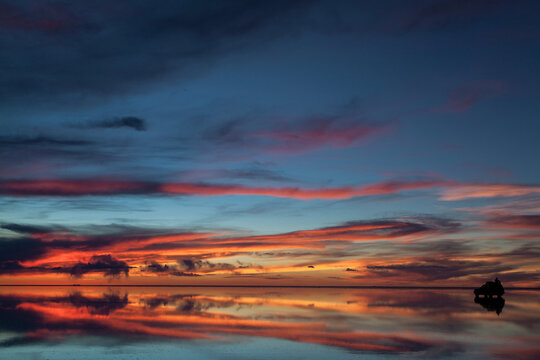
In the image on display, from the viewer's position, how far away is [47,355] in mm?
35750

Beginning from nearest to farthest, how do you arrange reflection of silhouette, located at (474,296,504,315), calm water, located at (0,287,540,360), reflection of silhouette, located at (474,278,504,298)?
calm water, located at (0,287,540,360), reflection of silhouette, located at (474,296,504,315), reflection of silhouette, located at (474,278,504,298)

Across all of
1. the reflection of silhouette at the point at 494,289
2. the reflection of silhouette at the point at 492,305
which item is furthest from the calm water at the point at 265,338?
the reflection of silhouette at the point at 494,289

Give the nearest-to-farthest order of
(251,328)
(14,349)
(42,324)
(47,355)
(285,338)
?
(47,355) < (14,349) < (285,338) < (251,328) < (42,324)

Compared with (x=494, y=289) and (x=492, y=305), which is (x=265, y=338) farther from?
(x=494, y=289)

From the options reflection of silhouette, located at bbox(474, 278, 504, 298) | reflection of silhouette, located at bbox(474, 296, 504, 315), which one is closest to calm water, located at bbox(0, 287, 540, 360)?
reflection of silhouette, located at bbox(474, 296, 504, 315)

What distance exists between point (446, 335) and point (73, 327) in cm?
3782

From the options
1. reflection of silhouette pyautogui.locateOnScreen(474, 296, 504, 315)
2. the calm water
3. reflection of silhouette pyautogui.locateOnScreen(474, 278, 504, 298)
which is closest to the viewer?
the calm water

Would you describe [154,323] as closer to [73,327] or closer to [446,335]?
[73,327]

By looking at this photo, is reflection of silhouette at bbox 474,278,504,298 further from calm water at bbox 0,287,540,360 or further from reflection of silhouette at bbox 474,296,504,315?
calm water at bbox 0,287,540,360

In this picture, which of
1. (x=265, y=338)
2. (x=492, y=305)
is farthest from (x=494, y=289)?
(x=265, y=338)

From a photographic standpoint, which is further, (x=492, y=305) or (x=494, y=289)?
(x=494, y=289)

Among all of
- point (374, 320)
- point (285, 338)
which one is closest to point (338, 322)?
point (374, 320)

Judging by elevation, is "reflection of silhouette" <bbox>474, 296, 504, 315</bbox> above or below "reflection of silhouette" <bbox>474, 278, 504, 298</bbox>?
below

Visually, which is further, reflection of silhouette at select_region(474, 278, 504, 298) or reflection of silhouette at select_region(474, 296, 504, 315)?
reflection of silhouette at select_region(474, 278, 504, 298)
